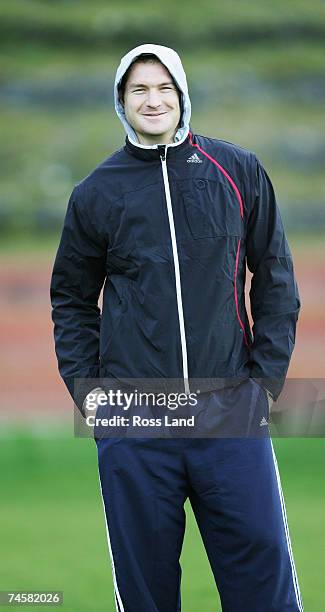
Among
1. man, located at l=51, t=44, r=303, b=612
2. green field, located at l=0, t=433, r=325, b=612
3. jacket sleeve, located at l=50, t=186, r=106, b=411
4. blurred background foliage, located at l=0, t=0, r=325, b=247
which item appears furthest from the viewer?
blurred background foliage, located at l=0, t=0, r=325, b=247

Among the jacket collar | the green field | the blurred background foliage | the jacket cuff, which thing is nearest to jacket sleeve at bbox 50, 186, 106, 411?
the jacket cuff

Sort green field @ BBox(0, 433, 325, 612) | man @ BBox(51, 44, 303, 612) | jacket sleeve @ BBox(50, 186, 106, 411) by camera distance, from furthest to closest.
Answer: green field @ BBox(0, 433, 325, 612)
jacket sleeve @ BBox(50, 186, 106, 411)
man @ BBox(51, 44, 303, 612)

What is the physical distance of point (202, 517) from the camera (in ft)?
6.12

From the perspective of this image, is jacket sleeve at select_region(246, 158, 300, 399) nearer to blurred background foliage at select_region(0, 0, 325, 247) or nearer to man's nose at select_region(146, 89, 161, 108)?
man's nose at select_region(146, 89, 161, 108)

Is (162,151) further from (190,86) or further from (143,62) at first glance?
(190,86)

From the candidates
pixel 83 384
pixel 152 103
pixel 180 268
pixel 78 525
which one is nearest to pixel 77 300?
pixel 83 384

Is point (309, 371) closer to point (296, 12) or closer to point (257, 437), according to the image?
point (296, 12)

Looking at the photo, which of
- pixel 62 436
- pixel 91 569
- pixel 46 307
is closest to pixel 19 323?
pixel 46 307

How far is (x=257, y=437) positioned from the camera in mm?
1874

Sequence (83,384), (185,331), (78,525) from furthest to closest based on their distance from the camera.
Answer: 1. (78,525)
2. (83,384)
3. (185,331)

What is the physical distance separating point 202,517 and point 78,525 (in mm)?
1697

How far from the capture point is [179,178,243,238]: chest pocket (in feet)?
6.07

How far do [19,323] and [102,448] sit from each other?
12.5 ft
